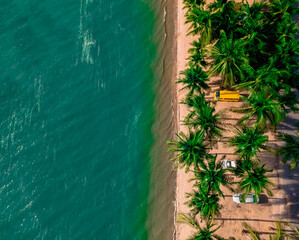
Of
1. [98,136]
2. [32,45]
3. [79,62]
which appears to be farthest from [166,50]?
[32,45]

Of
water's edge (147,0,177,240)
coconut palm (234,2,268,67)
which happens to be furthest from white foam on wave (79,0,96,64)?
coconut palm (234,2,268,67)

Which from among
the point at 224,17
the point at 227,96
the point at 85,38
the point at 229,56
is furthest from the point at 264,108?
the point at 85,38

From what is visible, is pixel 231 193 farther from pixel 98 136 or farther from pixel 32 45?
pixel 32 45

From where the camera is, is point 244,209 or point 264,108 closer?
point 264,108

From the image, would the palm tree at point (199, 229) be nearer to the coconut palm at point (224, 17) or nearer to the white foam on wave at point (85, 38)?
the coconut palm at point (224, 17)

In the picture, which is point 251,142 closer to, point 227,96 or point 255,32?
point 227,96

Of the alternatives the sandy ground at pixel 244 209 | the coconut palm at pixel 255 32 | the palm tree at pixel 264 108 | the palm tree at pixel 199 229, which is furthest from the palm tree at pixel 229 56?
the palm tree at pixel 199 229
